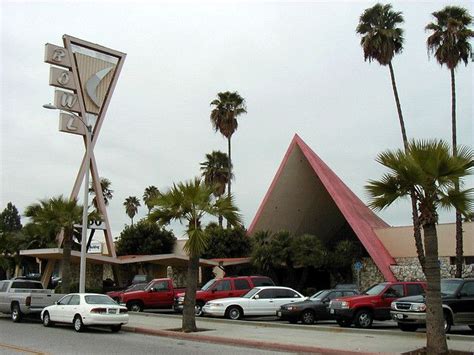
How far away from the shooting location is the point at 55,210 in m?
26.6

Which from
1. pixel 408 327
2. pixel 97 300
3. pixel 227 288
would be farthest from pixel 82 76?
pixel 408 327

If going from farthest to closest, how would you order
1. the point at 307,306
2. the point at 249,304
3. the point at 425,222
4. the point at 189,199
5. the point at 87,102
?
the point at 87,102
the point at 249,304
the point at 307,306
the point at 189,199
the point at 425,222

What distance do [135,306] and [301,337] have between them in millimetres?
13303

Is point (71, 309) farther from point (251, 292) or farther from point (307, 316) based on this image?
point (307, 316)

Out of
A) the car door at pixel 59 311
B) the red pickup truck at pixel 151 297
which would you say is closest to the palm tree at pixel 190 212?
the car door at pixel 59 311

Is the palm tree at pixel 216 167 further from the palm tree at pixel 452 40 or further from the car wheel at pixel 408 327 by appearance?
the car wheel at pixel 408 327

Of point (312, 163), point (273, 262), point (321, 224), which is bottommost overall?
point (273, 262)

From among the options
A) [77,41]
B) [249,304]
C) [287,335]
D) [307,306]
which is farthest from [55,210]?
[77,41]

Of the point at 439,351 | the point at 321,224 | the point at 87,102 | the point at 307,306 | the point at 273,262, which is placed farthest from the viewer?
the point at 321,224

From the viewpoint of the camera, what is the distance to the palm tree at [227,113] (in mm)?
47531

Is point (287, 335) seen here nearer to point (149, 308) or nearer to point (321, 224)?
point (149, 308)

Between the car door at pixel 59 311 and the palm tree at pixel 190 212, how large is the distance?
429 cm

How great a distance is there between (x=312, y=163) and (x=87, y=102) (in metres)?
16.5

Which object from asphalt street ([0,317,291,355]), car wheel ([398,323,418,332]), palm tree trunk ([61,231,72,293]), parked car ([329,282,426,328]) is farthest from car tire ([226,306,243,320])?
palm tree trunk ([61,231,72,293])
